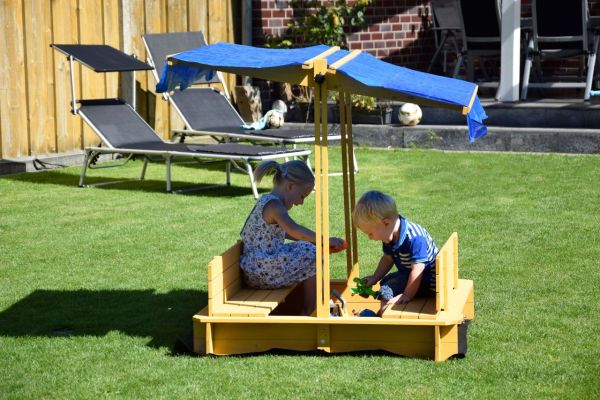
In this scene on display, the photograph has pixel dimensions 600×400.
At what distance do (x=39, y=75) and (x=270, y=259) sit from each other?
635cm

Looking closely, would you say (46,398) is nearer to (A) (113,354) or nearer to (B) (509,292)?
(A) (113,354)

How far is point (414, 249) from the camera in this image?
4.99 meters

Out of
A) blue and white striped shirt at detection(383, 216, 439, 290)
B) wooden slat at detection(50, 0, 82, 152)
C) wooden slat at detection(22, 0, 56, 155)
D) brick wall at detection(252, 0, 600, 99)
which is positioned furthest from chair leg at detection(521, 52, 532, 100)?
blue and white striped shirt at detection(383, 216, 439, 290)

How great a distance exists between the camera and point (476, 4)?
1303cm

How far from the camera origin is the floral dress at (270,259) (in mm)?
5234

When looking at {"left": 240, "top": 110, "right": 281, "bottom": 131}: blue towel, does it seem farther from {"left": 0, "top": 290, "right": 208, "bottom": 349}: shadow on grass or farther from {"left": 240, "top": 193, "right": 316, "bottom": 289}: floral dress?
{"left": 240, "top": 193, "right": 316, "bottom": 289}: floral dress

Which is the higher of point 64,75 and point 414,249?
point 64,75

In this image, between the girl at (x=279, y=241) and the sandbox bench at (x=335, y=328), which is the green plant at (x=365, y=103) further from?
the sandbox bench at (x=335, y=328)

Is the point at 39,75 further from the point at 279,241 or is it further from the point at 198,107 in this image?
the point at 279,241

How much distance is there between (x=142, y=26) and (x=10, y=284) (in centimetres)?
665

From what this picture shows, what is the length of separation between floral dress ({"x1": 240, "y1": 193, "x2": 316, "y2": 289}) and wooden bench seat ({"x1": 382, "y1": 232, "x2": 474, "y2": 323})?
0.56 metres

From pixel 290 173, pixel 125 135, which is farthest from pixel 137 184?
pixel 290 173

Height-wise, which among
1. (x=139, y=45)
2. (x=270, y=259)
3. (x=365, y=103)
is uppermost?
(x=139, y=45)

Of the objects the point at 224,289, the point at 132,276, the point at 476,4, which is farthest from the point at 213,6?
the point at 224,289
